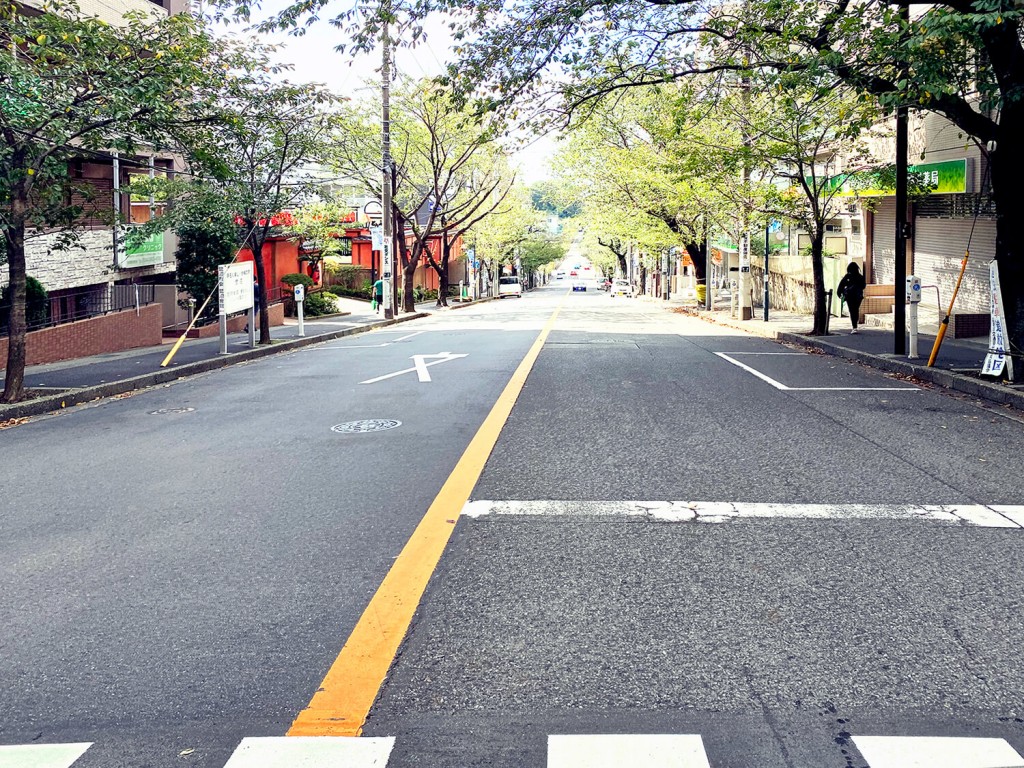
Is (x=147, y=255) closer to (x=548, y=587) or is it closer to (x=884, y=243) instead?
(x=884, y=243)

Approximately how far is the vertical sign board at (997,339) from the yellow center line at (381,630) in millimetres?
8375

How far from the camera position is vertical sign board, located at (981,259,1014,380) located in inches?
494

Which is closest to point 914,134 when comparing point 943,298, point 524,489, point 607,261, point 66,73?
point 943,298

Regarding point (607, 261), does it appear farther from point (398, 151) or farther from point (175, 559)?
point (175, 559)

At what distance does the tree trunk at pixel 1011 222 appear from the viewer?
12547 millimetres

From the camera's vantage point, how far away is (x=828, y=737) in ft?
10.8

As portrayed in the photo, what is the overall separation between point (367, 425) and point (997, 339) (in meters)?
8.30

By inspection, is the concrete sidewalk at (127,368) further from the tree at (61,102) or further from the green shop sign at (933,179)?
the green shop sign at (933,179)

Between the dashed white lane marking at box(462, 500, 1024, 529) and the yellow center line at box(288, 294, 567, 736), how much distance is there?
1.13 ft

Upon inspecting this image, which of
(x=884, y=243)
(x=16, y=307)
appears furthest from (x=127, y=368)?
(x=884, y=243)

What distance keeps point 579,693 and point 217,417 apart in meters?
8.23

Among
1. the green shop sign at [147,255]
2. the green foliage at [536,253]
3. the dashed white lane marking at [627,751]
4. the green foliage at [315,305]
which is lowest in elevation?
the dashed white lane marking at [627,751]

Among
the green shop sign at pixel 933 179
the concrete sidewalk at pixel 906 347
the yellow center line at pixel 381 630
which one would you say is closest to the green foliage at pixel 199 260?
the concrete sidewalk at pixel 906 347

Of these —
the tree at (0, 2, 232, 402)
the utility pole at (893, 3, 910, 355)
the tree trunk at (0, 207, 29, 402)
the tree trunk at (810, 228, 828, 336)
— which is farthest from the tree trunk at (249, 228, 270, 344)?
the utility pole at (893, 3, 910, 355)
